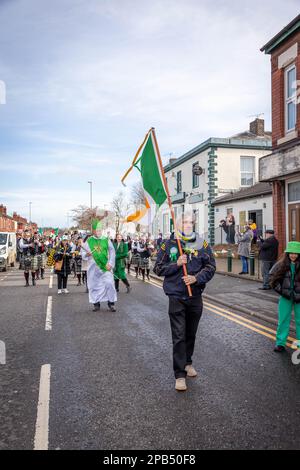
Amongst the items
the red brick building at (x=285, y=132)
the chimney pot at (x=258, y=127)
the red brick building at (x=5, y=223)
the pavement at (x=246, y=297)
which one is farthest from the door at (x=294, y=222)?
the red brick building at (x=5, y=223)

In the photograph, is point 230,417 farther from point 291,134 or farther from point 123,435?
point 291,134

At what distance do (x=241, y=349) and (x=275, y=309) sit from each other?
10.7 feet

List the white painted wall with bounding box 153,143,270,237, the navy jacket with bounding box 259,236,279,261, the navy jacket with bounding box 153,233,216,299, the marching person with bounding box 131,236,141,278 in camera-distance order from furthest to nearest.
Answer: the white painted wall with bounding box 153,143,270,237 → the marching person with bounding box 131,236,141,278 → the navy jacket with bounding box 259,236,279,261 → the navy jacket with bounding box 153,233,216,299

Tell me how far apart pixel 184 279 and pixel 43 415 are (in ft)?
6.76

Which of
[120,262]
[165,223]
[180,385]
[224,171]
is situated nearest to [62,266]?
[120,262]

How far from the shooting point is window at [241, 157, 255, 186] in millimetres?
31781

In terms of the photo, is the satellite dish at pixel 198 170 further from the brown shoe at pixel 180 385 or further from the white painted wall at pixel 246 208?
the brown shoe at pixel 180 385

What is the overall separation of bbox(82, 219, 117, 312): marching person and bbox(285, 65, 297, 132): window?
381 inches

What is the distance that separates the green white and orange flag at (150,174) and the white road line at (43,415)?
90.5 inches

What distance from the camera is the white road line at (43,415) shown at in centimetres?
351

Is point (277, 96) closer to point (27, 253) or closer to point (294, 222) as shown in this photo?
point (294, 222)

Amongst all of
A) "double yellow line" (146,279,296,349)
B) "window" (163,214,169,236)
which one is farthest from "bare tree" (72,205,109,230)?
"double yellow line" (146,279,296,349)

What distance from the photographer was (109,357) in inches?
236

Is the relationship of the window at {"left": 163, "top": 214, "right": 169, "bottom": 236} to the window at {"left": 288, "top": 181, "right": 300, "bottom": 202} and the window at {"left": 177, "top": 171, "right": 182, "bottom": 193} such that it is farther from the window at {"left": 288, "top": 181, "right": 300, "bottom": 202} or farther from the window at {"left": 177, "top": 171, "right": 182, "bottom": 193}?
the window at {"left": 288, "top": 181, "right": 300, "bottom": 202}
